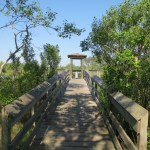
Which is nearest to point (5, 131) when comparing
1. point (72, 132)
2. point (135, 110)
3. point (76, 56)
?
point (135, 110)

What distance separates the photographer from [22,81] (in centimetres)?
962

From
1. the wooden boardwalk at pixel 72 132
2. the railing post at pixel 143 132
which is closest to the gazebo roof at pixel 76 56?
the wooden boardwalk at pixel 72 132

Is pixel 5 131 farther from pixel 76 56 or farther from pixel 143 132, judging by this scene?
pixel 76 56

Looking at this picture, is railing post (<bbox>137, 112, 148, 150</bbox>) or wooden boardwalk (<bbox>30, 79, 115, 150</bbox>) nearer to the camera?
railing post (<bbox>137, 112, 148, 150</bbox>)

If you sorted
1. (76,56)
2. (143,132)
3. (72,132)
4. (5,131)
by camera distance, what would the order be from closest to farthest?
(143,132) → (5,131) → (72,132) → (76,56)

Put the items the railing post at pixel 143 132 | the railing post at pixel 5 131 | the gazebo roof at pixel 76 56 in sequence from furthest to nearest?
the gazebo roof at pixel 76 56 → the railing post at pixel 5 131 → the railing post at pixel 143 132

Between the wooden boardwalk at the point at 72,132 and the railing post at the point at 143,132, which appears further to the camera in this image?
the wooden boardwalk at the point at 72,132

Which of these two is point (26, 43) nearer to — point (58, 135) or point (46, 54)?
point (58, 135)

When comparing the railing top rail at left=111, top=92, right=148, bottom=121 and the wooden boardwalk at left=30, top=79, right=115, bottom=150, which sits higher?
the railing top rail at left=111, top=92, right=148, bottom=121

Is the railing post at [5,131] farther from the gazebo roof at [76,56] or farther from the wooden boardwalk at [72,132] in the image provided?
the gazebo roof at [76,56]

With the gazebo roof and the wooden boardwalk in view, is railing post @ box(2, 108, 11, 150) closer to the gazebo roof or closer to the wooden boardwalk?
the wooden boardwalk

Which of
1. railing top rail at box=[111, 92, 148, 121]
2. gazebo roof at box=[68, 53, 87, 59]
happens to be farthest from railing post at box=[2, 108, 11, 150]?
gazebo roof at box=[68, 53, 87, 59]

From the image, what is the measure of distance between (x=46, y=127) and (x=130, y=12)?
745 cm

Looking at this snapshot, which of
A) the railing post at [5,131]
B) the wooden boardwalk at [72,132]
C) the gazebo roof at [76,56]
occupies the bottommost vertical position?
the wooden boardwalk at [72,132]
